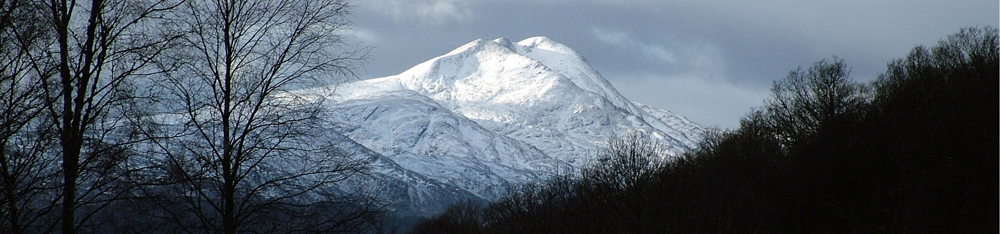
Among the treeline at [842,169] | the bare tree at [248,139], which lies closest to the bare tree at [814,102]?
the treeline at [842,169]

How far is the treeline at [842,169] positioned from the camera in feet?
128

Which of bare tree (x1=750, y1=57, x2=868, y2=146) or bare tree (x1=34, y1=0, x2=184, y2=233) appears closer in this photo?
bare tree (x1=34, y1=0, x2=184, y2=233)

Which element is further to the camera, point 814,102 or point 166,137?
point 814,102

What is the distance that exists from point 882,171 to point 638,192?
52.6 feet

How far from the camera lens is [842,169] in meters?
50.9

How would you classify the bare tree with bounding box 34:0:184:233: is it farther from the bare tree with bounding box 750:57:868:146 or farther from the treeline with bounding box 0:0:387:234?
the bare tree with bounding box 750:57:868:146

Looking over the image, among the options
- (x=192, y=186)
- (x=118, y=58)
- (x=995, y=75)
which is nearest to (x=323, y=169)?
(x=192, y=186)

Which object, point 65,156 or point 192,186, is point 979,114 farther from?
point 65,156

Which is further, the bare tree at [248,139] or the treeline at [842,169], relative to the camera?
the treeline at [842,169]

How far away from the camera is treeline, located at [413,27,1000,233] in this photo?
128ft

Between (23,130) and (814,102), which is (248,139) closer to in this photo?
(23,130)

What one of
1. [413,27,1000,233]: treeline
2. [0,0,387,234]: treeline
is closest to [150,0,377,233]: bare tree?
[0,0,387,234]: treeline

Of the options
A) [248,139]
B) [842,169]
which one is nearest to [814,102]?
[842,169]

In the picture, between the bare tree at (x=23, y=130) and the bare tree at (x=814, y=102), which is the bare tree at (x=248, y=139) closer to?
the bare tree at (x=23, y=130)
